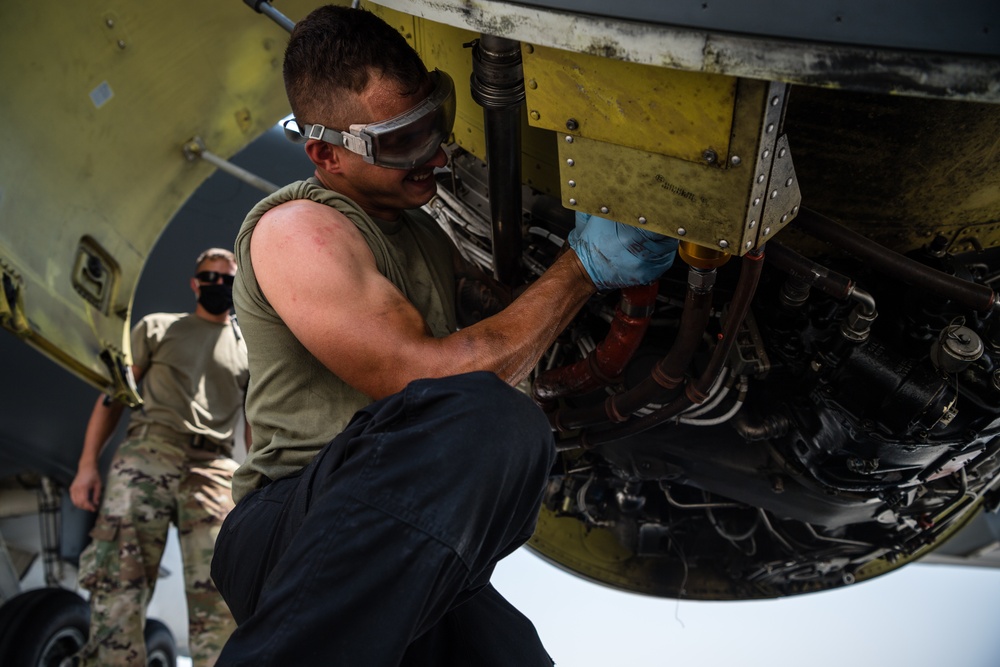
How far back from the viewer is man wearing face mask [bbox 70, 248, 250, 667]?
402cm

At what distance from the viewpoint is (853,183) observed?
6.44 feet

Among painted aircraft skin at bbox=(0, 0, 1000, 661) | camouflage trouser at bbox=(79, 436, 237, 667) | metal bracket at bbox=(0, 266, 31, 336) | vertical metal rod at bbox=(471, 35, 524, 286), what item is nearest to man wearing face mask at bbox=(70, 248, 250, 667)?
camouflage trouser at bbox=(79, 436, 237, 667)

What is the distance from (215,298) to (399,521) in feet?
11.0

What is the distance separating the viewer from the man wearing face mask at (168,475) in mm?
4020

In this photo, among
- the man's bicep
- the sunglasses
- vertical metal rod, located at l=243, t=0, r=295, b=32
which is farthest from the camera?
the sunglasses

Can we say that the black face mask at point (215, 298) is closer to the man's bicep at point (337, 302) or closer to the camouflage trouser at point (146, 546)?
the camouflage trouser at point (146, 546)

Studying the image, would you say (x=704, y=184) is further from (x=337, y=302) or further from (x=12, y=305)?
(x=12, y=305)

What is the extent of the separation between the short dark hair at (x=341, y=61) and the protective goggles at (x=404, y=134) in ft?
0.13

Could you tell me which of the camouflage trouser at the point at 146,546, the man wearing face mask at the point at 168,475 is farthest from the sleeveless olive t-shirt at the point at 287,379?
the man wearing face mask at the point at 168,475

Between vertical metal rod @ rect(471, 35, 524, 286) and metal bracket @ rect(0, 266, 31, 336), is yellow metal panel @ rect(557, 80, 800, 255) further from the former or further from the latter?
metal bracket @ rect(0, 266, 31, 336)

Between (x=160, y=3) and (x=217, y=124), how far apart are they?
684 millimetres

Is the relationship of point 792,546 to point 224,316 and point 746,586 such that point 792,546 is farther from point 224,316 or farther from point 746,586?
point 224,316

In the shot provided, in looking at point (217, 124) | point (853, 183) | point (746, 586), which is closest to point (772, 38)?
point (853, 183)

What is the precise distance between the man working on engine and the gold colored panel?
313 mm
